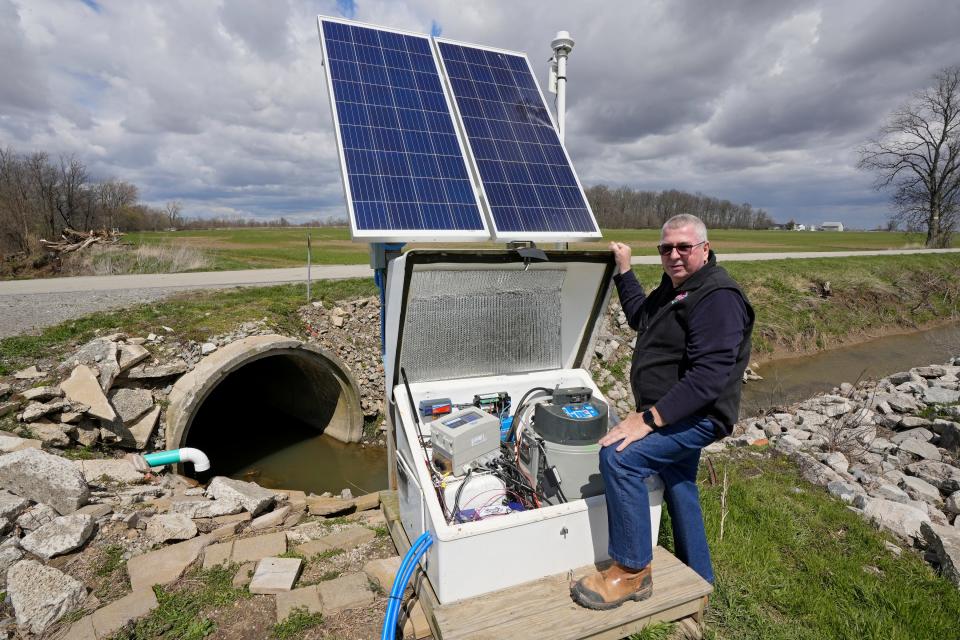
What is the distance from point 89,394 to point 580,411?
6.66 meters

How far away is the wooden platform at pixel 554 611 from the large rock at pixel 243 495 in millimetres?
2892

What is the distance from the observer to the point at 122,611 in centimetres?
319

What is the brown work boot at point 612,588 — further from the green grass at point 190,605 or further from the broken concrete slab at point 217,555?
the broken concrete slab at point 217,555

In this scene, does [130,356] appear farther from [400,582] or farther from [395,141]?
[400,582]

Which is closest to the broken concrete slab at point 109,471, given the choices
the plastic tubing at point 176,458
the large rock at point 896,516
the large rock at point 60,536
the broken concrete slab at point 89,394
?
the plastic tubing at point 176,458

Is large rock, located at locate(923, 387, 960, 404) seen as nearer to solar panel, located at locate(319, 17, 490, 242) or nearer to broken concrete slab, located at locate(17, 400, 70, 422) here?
solar panel, located at locate(319, 17, 490, 242)

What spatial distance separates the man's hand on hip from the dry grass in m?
19.1

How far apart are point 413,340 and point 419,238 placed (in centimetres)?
86

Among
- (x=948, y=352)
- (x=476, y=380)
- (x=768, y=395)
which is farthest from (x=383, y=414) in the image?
(x=948, y=352)

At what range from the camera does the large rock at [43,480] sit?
4.33 meters

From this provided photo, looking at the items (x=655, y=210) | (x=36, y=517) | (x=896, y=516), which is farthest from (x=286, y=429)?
(x=655, y=210)

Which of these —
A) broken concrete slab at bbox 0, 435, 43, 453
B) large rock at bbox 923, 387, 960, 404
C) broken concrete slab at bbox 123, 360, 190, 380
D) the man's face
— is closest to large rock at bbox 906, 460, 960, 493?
large rock at bbox 923, 387, 960, 404

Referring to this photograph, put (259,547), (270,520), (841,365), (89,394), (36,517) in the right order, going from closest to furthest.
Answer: (259,547)
(36,517)
(270,520)
(89,394)
(841,365)

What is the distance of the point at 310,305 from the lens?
36.6 ft
